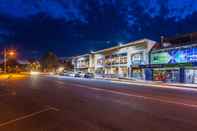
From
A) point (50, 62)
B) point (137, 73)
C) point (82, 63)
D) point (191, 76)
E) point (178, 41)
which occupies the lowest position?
point (191, 76)

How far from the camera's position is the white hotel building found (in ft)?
159

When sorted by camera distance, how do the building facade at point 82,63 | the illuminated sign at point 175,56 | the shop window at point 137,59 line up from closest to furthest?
the illuminated sign at point 175,56
the shop window at point 137,59
the building facade at point 82,63

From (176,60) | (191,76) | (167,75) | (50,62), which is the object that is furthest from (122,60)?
(50,62)

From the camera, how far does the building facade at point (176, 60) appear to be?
38.2 metres

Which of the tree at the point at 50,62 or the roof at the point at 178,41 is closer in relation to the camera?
the roof at the point at 178,41

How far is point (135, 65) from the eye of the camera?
164ft

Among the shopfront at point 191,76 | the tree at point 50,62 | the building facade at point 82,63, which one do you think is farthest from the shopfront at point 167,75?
the tree at point 50,62

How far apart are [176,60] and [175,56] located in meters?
0.80

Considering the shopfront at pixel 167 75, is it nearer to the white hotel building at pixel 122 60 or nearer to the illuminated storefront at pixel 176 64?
the illuminated storefront at pixel 176 64

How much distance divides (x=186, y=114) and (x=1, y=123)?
27.3ft

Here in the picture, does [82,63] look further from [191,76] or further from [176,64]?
[191,76]

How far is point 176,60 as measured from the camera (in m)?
41.3

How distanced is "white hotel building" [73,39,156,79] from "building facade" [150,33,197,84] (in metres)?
2.80

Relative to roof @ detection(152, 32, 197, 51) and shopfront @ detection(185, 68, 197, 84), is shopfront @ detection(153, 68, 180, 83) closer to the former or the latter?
shopfront @ detection(185, 68, 197, 84)
